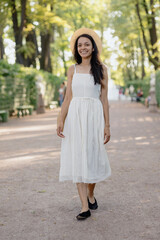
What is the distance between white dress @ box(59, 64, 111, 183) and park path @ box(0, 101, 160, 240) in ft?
1.58

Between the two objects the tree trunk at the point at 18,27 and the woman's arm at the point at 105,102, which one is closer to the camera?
the woman's arm at the point at 105,102

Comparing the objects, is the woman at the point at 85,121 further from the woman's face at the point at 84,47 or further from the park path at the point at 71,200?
the park path at the point at 71,200

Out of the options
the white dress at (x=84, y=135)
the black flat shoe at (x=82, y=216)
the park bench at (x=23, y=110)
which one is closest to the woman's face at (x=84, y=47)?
the white dress at (x=84, y=135)

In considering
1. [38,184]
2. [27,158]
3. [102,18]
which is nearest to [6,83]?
[27,158]

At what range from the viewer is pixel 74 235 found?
11.9 feet

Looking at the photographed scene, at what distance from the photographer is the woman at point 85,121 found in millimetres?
4156

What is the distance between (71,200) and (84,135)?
1083mm

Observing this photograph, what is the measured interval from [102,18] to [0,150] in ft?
143

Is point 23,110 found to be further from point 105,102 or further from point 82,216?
point 82,216

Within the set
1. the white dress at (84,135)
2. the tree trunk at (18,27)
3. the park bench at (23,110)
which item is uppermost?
the tree trunk at (18,27)

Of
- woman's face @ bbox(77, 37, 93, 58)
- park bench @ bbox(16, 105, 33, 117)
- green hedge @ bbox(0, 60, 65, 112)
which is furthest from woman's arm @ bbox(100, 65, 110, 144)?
park bench @ bbox(16, 105, 33, 117)

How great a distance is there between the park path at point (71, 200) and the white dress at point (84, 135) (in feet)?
1.58

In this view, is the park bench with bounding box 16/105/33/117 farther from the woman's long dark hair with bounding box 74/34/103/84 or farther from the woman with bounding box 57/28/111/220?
the woman with bounding box 57/28/111/220

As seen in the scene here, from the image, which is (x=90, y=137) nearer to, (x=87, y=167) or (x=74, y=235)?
(x=87, y=167)
